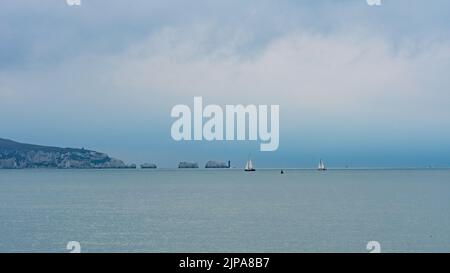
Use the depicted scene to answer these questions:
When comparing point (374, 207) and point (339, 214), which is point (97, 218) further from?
point (374, 207)

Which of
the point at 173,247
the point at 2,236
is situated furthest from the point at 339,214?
the point at 2,236

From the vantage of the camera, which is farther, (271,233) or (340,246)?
(271,233)

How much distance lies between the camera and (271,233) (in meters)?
35.9

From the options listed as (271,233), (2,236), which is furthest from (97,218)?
(271,233)

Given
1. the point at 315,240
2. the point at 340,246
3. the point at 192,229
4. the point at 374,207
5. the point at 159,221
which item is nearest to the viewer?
the point at 340,246
